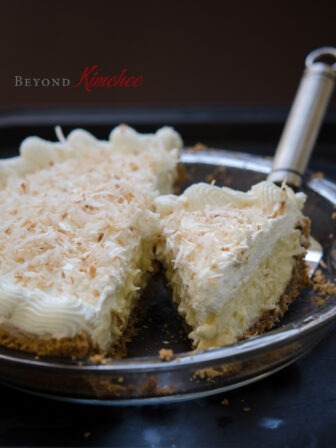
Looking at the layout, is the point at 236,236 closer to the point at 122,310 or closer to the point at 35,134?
the point at 122,310

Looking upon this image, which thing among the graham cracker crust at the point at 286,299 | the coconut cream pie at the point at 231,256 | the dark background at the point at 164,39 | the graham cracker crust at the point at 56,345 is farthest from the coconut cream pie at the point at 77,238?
the dark background at the point at 164,39

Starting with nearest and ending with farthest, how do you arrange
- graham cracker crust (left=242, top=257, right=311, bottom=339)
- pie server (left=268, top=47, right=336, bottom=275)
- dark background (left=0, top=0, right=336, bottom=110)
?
graham cracker crust (left=242, top=257, right=311, bottom=339), pie server (left=268, top=47, right=336, bottom=275), dark background (left=0, top=0, right=336, bottom=110)

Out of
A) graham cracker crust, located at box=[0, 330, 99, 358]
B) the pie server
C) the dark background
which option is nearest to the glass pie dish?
graham cracker crust, located at box=[0, 330, 99, 358]

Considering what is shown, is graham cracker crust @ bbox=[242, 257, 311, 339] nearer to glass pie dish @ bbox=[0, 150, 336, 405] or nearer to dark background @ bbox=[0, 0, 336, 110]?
glass pie dish @ bbox=[0, 150, 336, 405]

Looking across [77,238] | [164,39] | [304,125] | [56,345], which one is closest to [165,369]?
[56,345]

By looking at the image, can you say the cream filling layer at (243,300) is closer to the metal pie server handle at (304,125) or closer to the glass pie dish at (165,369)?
the glass pie dish at (165,369)

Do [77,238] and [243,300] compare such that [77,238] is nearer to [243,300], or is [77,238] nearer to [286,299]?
[243,300]

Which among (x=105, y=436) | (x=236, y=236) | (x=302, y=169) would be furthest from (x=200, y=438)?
(x=302, y=169)
